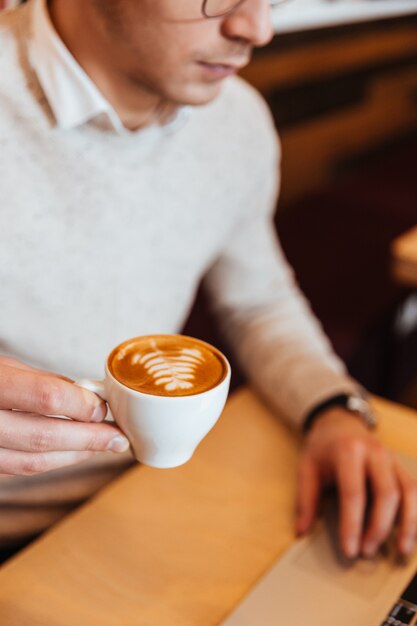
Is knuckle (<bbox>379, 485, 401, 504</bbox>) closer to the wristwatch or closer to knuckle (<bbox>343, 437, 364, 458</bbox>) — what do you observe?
knuckle (<bbox>343, 437, 364, 458</bbox>)

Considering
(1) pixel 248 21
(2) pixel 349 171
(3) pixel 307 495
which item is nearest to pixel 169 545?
(3) pixel 307 495

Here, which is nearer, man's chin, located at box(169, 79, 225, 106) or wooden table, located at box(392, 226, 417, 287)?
man's chin, located at box(169, 79, 225, 106)

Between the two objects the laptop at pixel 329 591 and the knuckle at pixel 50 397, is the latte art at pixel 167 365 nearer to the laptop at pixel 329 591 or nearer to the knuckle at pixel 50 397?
the knuckle at pixel 50 397

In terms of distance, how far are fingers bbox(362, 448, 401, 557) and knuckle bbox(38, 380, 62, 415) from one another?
18.3 inches

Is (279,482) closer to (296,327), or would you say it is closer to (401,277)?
(296,327)

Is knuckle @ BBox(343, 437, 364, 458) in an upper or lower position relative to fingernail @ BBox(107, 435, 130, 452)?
lower

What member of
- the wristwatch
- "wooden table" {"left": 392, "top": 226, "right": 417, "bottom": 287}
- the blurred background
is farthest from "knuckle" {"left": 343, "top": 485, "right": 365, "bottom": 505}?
the blurred background

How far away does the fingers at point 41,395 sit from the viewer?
609 mm

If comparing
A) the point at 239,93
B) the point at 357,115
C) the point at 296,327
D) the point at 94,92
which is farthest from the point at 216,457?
the point at 357,115

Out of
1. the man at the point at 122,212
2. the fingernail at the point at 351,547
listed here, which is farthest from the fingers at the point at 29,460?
the fingernail at the point at 351,547

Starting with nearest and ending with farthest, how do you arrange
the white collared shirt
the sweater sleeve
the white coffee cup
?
the white coffee cup
the white collared shirt
the sweater sleeve

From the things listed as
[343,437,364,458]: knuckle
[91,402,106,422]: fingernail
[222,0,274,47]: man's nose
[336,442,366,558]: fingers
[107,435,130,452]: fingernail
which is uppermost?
[222,0,274,47]: man's nose

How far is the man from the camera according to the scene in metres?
0.93

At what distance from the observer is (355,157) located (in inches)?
141
